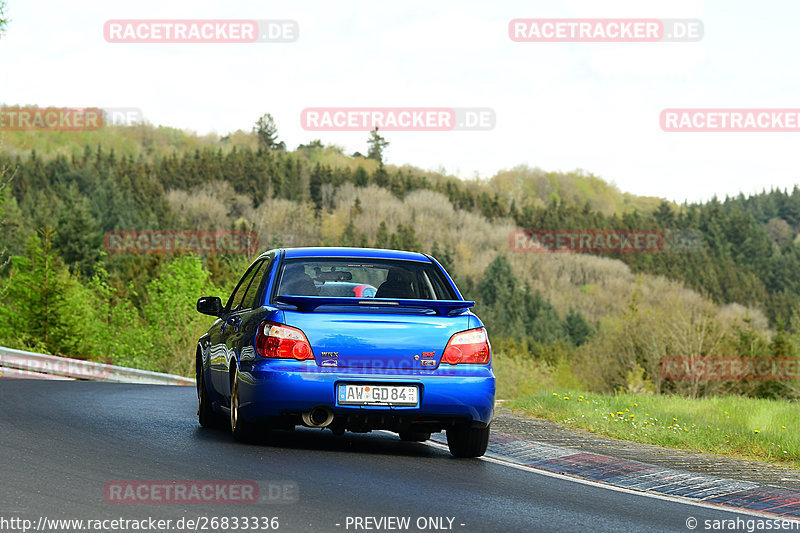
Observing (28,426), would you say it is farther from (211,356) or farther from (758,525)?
(758,525)

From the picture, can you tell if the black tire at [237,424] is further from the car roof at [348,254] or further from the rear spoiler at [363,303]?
the car roof at [348,254]

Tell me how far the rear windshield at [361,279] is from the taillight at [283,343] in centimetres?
78

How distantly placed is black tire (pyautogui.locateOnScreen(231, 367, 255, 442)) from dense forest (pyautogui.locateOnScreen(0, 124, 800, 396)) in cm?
3418

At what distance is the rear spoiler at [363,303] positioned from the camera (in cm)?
877

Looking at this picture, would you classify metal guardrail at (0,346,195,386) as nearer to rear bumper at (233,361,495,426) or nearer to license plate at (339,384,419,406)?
rear bumper at (233,361,495,426)

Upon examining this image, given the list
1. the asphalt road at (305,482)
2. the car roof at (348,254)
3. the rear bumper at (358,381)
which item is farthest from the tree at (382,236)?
the rear bumper at (358,381)

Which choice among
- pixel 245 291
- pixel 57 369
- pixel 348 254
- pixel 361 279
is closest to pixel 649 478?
pixel 361 279

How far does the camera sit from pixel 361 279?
32.6 ft

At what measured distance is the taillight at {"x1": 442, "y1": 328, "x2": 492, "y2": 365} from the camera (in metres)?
8.76

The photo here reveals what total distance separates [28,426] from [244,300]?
2.29m

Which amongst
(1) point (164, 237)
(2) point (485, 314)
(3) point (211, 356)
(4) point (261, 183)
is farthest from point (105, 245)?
(3) point (211, 356)

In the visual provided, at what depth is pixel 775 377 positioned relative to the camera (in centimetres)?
6469

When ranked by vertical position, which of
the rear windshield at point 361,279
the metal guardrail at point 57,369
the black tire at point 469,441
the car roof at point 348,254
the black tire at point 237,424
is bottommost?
the metal guardrail at point 57,369

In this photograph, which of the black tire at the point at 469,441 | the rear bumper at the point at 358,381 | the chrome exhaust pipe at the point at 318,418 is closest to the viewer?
the rear bumper at the point at 358,381
